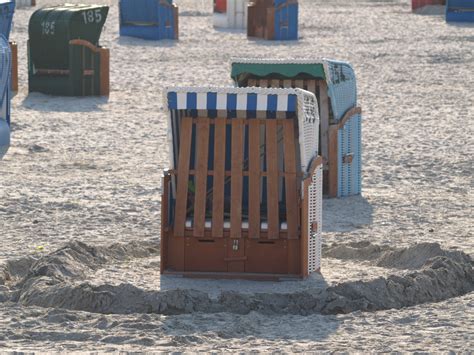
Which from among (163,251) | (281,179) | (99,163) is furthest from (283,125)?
(99,163)

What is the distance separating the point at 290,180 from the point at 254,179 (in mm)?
217

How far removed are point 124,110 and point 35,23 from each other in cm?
243

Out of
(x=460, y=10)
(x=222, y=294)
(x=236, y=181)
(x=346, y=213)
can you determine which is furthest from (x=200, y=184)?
(x=460, y=10)

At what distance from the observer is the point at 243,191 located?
8438 mm

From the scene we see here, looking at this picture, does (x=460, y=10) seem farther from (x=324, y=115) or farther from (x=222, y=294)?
(x=222, y=294)

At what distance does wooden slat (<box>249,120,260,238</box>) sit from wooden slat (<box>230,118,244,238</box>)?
6 cm

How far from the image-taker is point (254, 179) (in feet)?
27.0

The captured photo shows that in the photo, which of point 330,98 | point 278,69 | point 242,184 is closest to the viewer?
point 242,184

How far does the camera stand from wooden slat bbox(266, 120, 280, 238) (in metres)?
8.20

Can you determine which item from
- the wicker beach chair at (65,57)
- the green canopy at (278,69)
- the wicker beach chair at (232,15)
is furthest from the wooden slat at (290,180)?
the wicker beach chair at (232,15)

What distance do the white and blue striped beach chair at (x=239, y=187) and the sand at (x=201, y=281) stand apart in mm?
204

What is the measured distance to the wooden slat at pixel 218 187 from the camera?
8211 millimetres

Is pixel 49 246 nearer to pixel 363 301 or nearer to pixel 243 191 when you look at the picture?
pixel 243 191

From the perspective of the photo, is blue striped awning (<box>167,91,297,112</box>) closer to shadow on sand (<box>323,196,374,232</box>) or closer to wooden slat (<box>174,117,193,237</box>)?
wooden slat (<box>174,117,193,237</box>)
